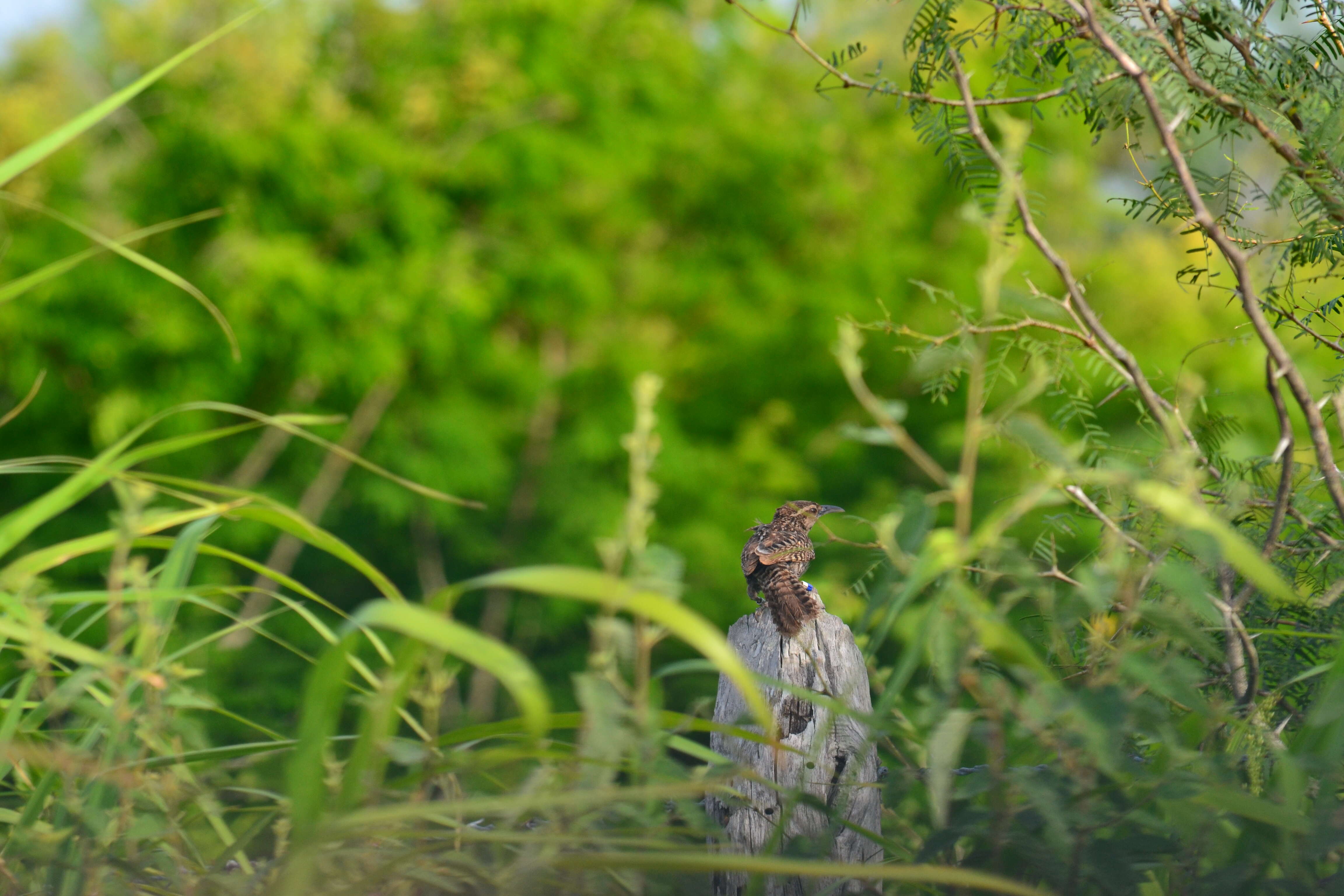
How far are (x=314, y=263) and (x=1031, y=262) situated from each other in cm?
566

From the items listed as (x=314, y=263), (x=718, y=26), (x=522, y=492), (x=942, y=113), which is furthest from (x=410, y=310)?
(x=942, y=113)

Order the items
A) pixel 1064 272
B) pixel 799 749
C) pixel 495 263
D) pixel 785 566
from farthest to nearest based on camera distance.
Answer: pixel 495 263, pixel 785 566, pixel 799 749, pixel 1064 272

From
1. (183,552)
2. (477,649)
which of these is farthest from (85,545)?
(477,649)

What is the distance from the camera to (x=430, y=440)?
782 centimetres

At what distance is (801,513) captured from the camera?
1765mm

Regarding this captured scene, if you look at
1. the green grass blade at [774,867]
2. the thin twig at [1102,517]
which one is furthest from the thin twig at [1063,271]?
the green grass blade at [774,867]

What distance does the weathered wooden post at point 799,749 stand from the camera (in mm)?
1377

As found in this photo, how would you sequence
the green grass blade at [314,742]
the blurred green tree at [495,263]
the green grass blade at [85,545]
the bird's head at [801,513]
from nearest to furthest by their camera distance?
the green grass blade at [314,742]
the green grass blade at [85,545]
the bird's head at [801,513]
the blurred green tree at [495,263]

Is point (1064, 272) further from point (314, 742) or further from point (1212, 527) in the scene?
point (314, 742)

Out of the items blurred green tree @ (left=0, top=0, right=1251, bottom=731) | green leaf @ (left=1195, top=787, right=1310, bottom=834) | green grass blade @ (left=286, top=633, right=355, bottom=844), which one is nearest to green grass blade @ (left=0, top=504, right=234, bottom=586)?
green grass blade @ (left=286, top=633, right=355, bottom=844)

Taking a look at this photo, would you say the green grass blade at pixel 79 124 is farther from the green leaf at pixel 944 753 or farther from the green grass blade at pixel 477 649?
the green leaf at pixel 944 753

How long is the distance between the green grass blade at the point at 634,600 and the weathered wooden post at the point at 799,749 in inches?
22.0

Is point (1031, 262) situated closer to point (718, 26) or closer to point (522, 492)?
point (718, 26)

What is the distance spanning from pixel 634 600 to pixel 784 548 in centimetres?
85
